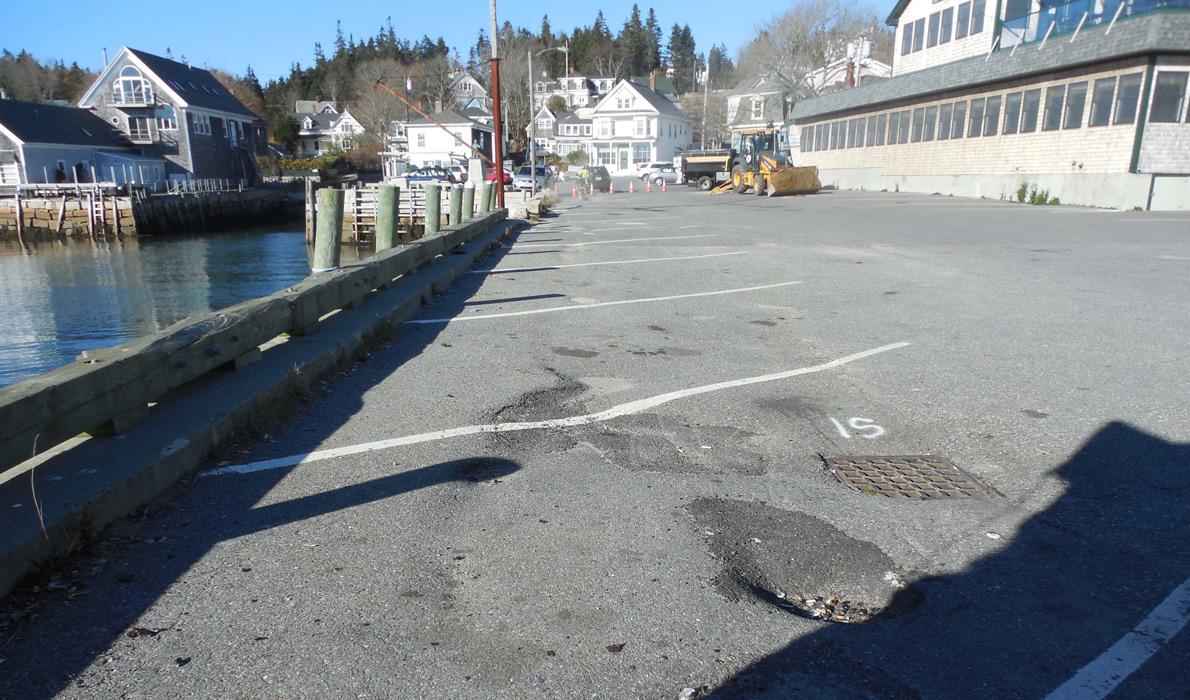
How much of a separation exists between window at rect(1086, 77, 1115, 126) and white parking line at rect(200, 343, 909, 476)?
90.0 feet

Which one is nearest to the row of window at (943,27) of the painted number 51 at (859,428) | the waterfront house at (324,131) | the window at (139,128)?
the painted number 51 at (859,428)

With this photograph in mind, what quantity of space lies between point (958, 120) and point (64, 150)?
57460mm

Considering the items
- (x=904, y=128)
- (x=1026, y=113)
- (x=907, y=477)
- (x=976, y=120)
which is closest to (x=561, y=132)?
(x=904, y=128)

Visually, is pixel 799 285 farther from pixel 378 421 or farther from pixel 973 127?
pixel 973 127

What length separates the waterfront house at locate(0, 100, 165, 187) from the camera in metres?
51.7

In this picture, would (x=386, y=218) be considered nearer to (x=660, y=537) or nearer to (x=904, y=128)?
(x=660, y=537)

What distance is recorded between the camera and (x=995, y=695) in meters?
2.71

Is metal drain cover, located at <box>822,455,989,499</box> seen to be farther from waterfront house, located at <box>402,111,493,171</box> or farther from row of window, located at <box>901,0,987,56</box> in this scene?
waterfront house, located at <box>402,111,493,171</box>

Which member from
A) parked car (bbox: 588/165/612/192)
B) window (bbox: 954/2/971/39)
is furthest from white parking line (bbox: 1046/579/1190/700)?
parked car (bbox: 588/165/612/192)

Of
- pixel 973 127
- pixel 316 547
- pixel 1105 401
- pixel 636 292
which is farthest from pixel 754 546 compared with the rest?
pixel 973 127

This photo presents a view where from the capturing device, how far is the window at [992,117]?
33.4m

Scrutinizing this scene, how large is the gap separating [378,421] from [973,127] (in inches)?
1439

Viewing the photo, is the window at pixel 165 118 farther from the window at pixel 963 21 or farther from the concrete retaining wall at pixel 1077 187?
the window at pixel 963 21

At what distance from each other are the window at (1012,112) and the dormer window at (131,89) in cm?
5875
